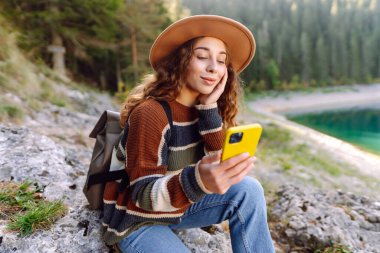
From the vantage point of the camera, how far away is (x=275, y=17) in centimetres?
5644

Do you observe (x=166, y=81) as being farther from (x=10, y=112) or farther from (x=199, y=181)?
(x=10, y=112)

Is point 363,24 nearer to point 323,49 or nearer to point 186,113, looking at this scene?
point 323,49

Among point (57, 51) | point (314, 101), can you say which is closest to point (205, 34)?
point (57, 51)

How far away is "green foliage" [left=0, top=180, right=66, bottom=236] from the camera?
2100 mm

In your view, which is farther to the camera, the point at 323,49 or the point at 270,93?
the point at 323,49

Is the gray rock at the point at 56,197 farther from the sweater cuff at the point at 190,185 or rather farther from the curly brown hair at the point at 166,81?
the sweater cuff at the point at 190,185

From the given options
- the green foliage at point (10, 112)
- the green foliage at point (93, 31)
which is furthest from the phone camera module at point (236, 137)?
the green foliage at point (93, 31)

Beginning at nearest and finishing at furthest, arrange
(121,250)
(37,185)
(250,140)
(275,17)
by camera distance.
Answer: (250,140)
(121,250)
(37,185)
(275,17)

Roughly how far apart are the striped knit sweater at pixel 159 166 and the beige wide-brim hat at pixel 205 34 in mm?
449

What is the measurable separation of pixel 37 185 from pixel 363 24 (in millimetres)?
67224

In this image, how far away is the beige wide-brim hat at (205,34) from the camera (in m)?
1.92

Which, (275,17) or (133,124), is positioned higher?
(275,17)

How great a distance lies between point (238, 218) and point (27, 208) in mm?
1596

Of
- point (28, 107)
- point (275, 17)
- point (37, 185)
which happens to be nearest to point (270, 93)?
point (275, 17)
